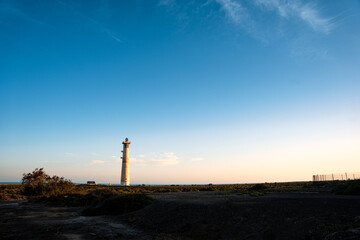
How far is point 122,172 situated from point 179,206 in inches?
2274

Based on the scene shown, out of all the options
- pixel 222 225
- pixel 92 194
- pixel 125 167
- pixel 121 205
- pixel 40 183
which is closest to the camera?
pixel 222 225

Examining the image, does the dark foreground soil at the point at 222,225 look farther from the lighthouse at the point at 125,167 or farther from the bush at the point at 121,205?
the lighthouse at the point at 125,167

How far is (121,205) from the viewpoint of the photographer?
1800cm

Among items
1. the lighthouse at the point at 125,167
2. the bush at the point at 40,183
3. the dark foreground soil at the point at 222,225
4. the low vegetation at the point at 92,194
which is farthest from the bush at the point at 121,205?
the lighthouse at the point at 125,167

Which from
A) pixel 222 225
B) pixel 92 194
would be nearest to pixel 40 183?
pixel 92 194

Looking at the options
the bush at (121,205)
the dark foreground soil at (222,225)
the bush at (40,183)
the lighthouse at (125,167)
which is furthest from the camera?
the lighthouse at (125,167)

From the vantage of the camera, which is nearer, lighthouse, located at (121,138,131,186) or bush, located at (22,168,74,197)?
bush, located at (22,168,74,197)

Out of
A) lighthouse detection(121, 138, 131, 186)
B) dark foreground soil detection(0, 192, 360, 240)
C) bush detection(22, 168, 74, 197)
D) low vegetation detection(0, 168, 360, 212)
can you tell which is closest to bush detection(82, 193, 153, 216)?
low vegetation detection(0, 168, 360, 212)

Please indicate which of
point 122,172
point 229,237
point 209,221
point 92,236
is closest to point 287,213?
point 229,237

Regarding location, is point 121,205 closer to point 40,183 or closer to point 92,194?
point 92,194

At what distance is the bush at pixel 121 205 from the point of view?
1761 centimetres

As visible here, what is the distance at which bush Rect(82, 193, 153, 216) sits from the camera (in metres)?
17.6

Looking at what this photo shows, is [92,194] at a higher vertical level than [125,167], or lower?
lower

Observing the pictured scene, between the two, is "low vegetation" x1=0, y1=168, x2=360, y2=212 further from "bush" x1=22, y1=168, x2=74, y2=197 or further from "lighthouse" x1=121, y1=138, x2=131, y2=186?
"lighthouse" x1=121, y1=138, x2=131, y2=186
